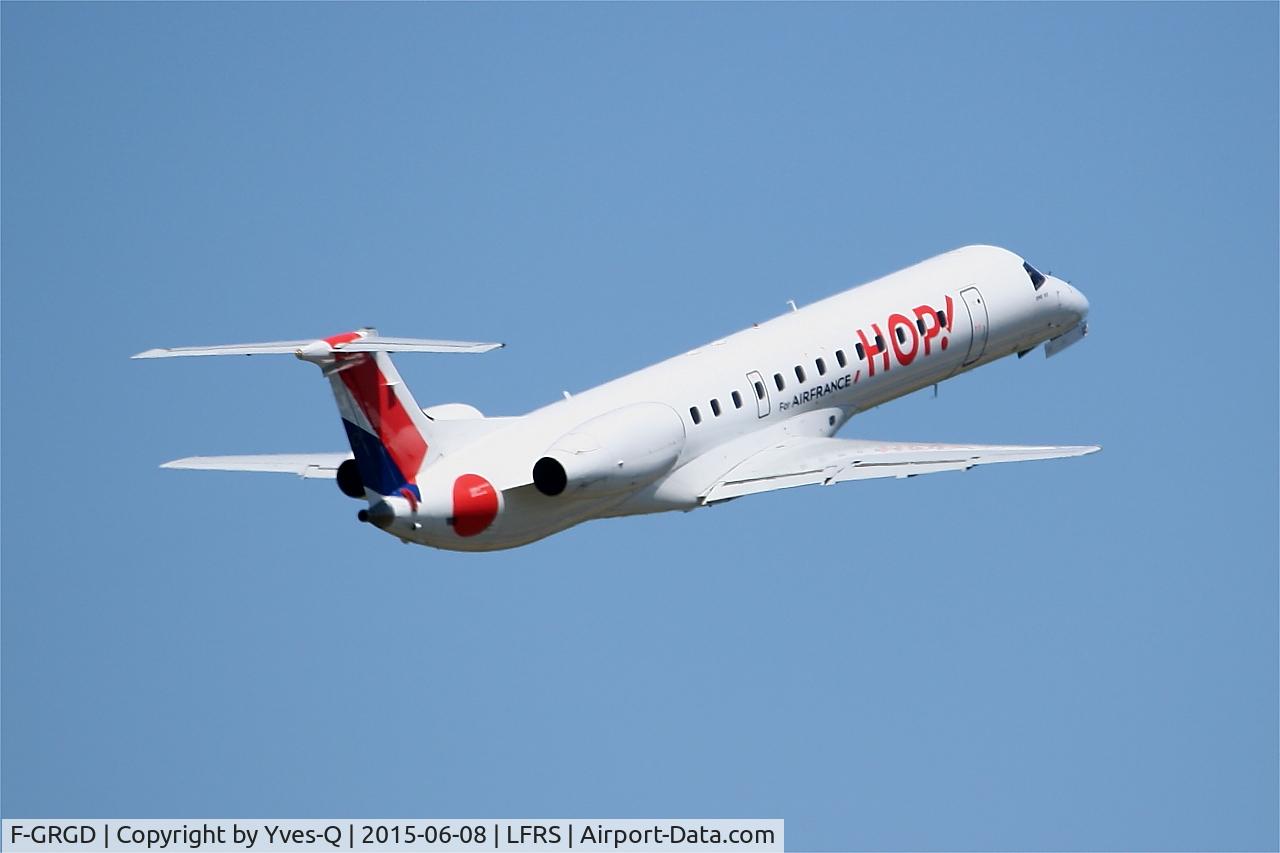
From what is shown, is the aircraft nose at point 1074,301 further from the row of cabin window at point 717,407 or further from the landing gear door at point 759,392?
the row of cabin window at point 717,407

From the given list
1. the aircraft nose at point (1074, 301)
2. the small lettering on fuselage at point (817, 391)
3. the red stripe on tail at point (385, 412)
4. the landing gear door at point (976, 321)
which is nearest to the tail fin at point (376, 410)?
the red stripe on tail at point (385, 412)

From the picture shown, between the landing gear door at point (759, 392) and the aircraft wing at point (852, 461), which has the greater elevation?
the landing gear door at point (759, 392)

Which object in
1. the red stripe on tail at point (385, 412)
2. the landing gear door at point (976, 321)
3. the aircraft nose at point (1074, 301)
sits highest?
the aircraft nose at point (1074, 301)

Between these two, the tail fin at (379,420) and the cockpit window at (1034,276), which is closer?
the tail fin at (379,420)

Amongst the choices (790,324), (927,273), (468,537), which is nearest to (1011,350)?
(927,273)

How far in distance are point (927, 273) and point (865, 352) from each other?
10.5ft

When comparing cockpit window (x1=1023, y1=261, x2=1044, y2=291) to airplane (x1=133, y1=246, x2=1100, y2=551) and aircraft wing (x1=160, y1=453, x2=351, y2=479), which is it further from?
aircraft wing (x1=160, y1=453, x2=351, y2=479)

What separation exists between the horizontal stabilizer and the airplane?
0.11 ft

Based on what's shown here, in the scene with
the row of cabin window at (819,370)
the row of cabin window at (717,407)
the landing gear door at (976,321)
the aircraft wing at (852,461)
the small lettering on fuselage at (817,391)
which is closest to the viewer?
the aircraft wing at (852,461)

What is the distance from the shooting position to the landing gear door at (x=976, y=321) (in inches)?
2250

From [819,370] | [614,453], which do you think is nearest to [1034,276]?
[819,370]

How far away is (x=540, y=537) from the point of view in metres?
49.0

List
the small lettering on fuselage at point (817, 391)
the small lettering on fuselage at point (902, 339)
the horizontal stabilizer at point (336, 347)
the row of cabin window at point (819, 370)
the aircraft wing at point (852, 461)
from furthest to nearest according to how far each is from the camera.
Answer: the small lettering on fuselage at point (902, 339) < the small lettering on fuselage at point (817, 391) < the row of cabin window at point (819, 370) < the aircraft wing at point (852, 461) < the horizontal stabilizer at point (336, 347)

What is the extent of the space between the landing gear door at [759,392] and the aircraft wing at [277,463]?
713cm
